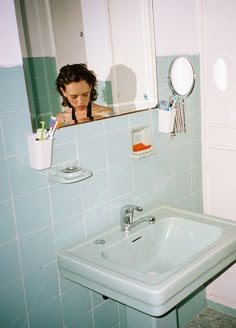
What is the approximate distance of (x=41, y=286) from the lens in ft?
4.73

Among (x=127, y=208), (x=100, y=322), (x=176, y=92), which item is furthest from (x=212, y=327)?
(x=176, y=92)

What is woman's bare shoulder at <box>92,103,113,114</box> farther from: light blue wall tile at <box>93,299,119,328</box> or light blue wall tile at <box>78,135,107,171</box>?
light blue wall tile at <box>93,299,119,328</box>

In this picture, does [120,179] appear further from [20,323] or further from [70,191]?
[20,323]

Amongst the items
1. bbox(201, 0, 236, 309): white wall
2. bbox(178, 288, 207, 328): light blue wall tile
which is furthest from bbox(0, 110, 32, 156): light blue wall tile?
bbox(178, 288, 207, 328): light blue wall tile

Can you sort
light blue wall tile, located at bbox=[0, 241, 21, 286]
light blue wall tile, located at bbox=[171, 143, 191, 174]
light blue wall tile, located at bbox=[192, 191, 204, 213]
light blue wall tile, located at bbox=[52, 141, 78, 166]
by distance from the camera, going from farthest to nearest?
1. light blue wall tile, located at bbox=[192, 191, 204, 213]
2. light blue wall tile, located at bbox=[171, 143, 191, 174]
3. light blue wall tile, located at bbox=[52, 141, 78, 166]
4. light blue wall tile, located at bbox=[0, 241, 21, 286]

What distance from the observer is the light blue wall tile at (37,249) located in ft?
4.50

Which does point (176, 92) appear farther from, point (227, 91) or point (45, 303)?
point (45, 303)

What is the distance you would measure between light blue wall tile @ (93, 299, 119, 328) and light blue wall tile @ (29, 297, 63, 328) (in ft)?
0.71

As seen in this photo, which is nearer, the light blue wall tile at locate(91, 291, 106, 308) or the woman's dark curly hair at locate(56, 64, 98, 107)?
the woman's dark curly hair at locate(56, 64, 98, 107)

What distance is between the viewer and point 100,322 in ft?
5.60

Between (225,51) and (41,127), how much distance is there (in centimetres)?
109

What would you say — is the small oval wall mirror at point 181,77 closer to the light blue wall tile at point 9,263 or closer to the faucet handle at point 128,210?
the faucet handle at point 128,210

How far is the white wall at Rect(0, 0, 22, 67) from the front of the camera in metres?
1.19

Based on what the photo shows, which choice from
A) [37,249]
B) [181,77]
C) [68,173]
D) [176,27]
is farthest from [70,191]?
[176,27]
